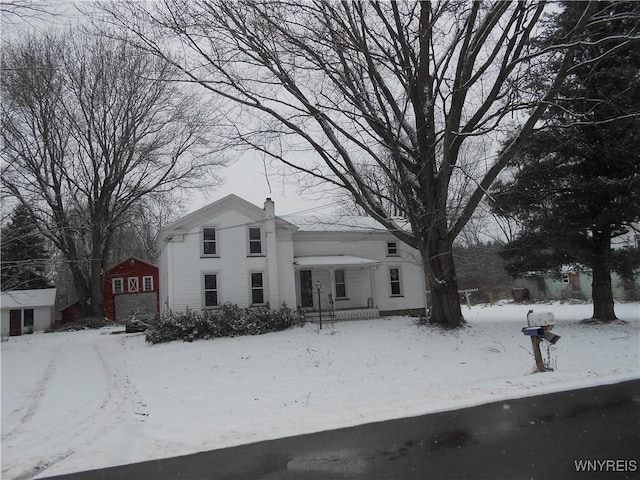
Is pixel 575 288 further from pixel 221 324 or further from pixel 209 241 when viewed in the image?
pixel 221 324

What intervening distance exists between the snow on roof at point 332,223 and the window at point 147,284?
15816 mm

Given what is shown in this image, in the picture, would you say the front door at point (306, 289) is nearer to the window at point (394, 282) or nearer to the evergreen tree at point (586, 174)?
the window at point (394, 282)

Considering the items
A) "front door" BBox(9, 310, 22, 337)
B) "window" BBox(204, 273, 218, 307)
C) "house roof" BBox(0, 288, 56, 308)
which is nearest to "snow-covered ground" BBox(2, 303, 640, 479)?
"window" BBox(204, 273, 218, 307)

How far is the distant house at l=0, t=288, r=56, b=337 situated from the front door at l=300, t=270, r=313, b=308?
20.4 m

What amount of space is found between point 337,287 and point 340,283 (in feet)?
0.81

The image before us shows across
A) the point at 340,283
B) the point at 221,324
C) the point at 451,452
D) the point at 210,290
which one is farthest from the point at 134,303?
the point at 451,452

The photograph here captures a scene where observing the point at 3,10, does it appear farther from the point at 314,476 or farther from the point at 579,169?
the point at 579,169

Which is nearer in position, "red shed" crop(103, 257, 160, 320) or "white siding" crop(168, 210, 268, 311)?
"white siding" crop(168, 210, 268, 311)

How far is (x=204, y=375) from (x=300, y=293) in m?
11.7

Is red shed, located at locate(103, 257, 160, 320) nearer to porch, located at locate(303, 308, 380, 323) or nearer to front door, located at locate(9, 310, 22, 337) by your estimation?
front door, located at locate(9, 310, 22, 337)

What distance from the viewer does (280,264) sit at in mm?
20875

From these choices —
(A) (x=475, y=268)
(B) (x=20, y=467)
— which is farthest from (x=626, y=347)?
(A) (x=475, y=268)

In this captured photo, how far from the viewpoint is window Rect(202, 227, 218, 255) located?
20.1 meters

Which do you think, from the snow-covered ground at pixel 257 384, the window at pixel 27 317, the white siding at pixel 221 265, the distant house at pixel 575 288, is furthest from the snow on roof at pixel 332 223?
the window at pixel 27 317
